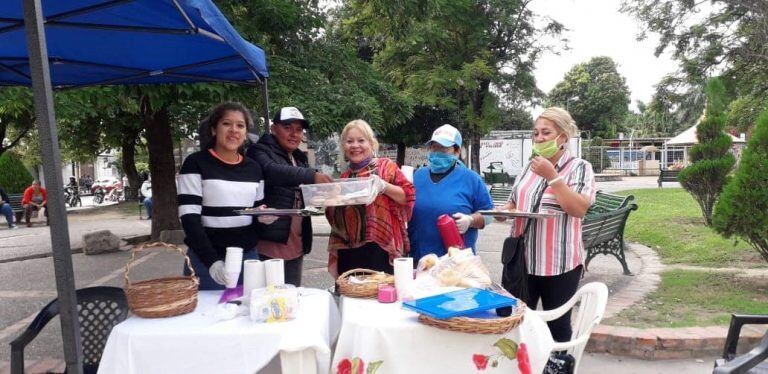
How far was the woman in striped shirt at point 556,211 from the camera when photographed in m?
2.62

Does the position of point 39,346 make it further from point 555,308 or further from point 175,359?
point 555,308

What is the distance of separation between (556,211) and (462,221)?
0.50m

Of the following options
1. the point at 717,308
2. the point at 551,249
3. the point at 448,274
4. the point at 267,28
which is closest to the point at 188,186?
the point at 448,274

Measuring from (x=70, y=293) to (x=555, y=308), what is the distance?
2.28 meters

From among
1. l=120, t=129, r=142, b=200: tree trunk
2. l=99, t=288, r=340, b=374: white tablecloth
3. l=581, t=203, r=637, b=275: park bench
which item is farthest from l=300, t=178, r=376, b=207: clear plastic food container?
l=120, t=129, r=142, b=200: tree trunk

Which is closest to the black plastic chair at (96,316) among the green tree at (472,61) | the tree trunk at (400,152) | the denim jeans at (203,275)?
the denim jeans at (203,275)

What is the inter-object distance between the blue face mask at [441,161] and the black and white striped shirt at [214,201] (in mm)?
1010

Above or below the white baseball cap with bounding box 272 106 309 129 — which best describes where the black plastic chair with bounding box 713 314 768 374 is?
below

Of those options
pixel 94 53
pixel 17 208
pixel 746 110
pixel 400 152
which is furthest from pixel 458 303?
pixel 746 110

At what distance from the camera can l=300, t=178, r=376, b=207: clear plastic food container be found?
2514 mm

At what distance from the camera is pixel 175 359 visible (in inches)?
77.4

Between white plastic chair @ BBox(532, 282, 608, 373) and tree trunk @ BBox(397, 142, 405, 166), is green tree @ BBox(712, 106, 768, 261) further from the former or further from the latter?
tree trunk @ BBox(397, 142, 405, 166)

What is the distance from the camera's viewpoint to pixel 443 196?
3066mm

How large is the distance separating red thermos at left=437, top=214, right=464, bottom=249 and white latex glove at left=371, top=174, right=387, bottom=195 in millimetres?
375
